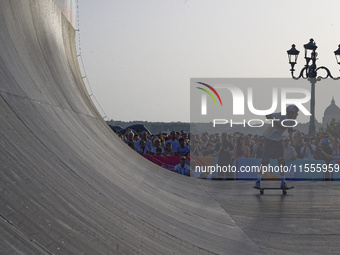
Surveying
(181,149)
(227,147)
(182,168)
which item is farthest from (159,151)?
(227,147)

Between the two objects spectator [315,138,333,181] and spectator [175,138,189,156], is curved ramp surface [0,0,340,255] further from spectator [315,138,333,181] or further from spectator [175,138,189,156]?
spectator [315,138,333,181]

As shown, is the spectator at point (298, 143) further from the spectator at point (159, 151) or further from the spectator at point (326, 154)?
the spectator at point (159, 151)

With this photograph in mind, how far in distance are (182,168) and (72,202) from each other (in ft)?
34.3

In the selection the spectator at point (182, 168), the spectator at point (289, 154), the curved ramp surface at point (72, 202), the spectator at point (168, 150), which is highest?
the curved ramp surface at point (72, 202)

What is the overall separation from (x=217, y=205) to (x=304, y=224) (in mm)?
1782

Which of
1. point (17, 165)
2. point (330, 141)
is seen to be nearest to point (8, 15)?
point (17, 165)

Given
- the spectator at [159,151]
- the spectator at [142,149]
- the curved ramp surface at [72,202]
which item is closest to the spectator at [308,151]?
the spectator at [159,151]

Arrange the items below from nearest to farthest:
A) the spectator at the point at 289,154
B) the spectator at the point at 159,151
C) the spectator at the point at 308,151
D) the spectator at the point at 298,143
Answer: the spectator at the point at 289,154 → the spectator at the point at 159,151 → the spectator at the point at 308,151 → the spectator at the point at 298,143

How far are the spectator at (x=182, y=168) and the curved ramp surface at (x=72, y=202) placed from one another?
415cm

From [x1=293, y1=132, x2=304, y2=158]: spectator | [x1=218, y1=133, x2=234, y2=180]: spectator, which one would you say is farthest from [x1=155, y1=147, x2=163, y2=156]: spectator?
[x1=293, y1=132, x2=304, y2=158]: spectator

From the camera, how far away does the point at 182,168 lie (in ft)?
46.2

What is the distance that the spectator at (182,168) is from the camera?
14000mm

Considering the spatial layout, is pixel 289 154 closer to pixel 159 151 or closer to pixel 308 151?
pixel 308 151

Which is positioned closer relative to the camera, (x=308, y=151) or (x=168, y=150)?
(x=168, y=150)
